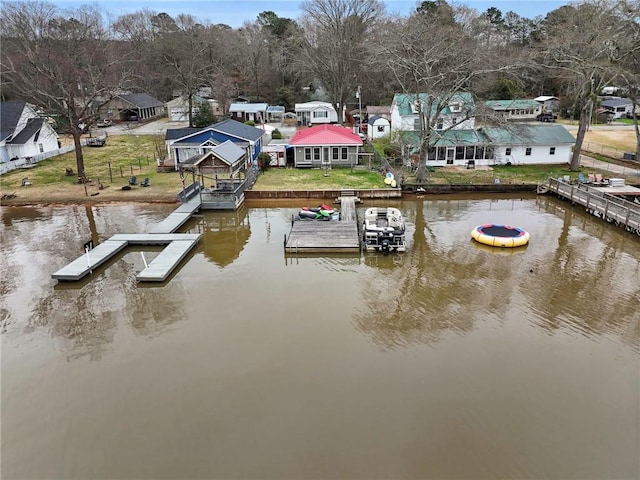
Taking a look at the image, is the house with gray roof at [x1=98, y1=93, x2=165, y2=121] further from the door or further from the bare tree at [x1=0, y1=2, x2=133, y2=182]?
the door

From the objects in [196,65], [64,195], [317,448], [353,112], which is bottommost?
[317,448]

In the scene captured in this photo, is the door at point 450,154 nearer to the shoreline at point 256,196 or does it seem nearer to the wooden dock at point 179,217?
the shoreline at point 256,196

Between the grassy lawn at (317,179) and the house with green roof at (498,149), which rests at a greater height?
the house with green roof at (498,149)

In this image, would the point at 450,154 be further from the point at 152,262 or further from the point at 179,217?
the point at 152,262

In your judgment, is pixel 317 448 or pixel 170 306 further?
pixel 170 306

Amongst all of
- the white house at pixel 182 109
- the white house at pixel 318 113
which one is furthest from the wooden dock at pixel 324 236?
the white house at pixel 182 109

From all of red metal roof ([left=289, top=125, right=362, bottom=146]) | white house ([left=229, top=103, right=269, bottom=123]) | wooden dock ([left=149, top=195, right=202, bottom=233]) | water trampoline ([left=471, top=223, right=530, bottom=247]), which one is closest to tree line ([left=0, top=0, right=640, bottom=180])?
white house ([left=229, top=103, right=269, bottom=123])

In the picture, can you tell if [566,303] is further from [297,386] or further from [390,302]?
[297,386]

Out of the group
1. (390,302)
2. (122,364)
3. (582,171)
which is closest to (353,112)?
(582,171)
